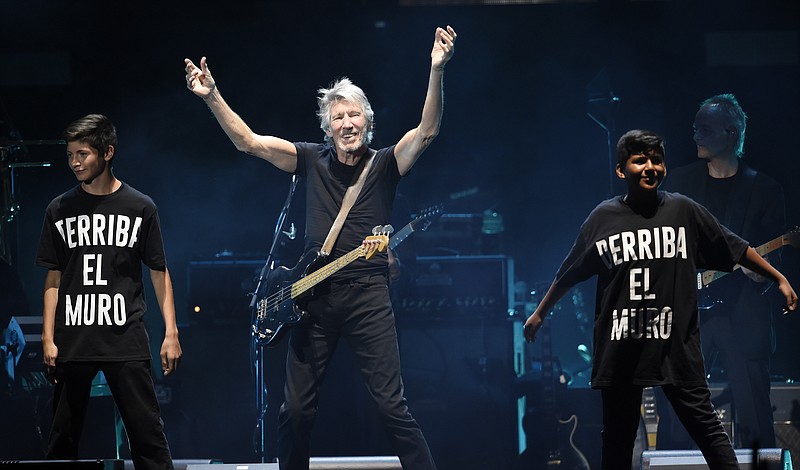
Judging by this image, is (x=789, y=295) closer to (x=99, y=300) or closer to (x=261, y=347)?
(x=261, y=347)

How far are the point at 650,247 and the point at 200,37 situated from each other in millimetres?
5560

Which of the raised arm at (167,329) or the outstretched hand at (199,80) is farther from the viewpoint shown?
the outstretched hand at (199,80)

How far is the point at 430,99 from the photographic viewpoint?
16.2 ft

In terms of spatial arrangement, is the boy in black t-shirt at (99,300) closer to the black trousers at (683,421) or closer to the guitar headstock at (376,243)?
the guitar headstock at (376,243)

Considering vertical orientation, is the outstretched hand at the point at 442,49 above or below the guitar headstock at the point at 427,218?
above

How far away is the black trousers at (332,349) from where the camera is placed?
4.96m

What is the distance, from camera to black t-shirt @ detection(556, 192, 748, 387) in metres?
4.39

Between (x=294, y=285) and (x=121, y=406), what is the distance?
112cm

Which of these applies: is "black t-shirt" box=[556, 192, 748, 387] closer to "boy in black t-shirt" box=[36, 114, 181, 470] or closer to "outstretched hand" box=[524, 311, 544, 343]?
"outstretched hand" box=[524, 311, 544, 343]

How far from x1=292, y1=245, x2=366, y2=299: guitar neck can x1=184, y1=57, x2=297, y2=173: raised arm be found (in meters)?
0.65

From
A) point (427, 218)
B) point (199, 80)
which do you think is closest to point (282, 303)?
point (427, 218)

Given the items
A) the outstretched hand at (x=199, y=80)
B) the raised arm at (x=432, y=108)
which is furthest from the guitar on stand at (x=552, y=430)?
the outstretched hand at (x=199, y=80)

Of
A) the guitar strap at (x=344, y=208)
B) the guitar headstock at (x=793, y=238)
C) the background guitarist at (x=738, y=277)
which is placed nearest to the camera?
the guitar strap at (x=344, y=208)

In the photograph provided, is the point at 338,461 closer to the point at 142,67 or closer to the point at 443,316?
the point at 443,316
